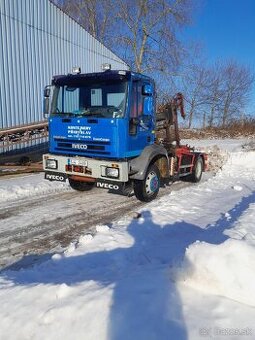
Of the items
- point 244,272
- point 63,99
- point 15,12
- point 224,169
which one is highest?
point 15,12

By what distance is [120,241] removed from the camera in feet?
19.4

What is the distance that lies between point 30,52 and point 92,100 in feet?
27.3

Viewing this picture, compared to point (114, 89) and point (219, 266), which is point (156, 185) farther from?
point (219, 266)

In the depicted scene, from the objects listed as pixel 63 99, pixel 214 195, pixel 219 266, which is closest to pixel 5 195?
pixel 63 99

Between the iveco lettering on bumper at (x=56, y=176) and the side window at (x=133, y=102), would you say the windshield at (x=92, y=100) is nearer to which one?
the side window at (x=133, y=102)

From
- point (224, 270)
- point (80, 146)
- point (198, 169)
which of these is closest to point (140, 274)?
point (224, 270)

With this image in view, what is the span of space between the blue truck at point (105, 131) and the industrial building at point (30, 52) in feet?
19.8

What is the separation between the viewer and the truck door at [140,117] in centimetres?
816

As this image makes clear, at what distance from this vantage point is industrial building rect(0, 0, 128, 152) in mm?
13922

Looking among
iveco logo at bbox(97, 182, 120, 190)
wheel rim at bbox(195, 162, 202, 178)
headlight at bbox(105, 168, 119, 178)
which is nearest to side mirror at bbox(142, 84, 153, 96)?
headlight at bbox(105, 168, 119, 178)

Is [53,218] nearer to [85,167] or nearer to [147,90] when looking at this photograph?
[85,167]

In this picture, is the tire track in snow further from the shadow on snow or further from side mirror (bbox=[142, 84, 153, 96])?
side mirror (bbox=[142, 84, 153, 96])

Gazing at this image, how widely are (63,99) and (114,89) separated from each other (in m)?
1.37

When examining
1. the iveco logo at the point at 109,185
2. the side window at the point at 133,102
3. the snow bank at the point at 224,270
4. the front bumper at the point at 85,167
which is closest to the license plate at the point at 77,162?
the front bumper at the point at 85,167
